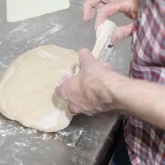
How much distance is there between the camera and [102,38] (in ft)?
2.70

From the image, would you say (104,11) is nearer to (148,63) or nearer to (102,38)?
(102,38)

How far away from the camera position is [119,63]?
1039 mm

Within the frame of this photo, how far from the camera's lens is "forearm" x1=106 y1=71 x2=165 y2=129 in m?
0.50

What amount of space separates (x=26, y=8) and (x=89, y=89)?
64 centimetres

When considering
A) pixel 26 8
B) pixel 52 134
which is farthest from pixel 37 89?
pixel 26 8

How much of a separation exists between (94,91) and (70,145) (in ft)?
0.90

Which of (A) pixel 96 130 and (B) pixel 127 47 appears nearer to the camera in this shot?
(A) pixel 96 130

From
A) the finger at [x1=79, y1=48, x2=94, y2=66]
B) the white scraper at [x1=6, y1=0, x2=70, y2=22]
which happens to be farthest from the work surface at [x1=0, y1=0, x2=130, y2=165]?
the finger at [x1=79, y1=48, x2=94, y2=66]

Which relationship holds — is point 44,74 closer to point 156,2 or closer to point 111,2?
point 111,2

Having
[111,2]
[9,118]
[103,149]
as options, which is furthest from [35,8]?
[103,149]

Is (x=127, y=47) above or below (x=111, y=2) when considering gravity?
below

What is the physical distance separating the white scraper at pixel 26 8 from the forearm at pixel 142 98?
26.2 inches

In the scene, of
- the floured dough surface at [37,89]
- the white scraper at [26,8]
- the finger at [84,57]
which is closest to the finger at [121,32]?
the floured dough surface at [37,89]

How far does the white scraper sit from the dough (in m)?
0.35
